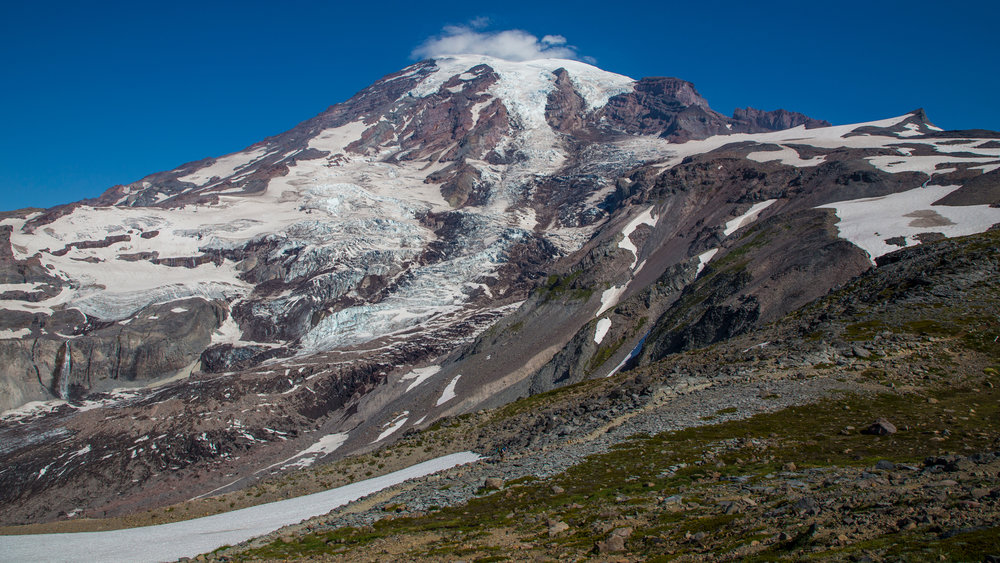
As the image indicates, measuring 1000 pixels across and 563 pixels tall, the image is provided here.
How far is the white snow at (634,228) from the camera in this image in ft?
465

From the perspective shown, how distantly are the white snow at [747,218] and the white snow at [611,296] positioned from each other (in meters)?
25.6

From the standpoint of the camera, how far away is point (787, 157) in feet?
594

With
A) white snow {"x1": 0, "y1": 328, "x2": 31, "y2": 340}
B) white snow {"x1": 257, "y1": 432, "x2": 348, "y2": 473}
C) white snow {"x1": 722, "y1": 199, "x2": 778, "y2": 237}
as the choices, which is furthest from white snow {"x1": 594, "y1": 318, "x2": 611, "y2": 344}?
white snow {"x1": 0, "y1": 328, "x2": 31, "y2": 340}

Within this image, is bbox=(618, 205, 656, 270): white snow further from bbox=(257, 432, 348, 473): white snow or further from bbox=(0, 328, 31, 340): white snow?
bbox=(0, 328, 31, 340): white snow

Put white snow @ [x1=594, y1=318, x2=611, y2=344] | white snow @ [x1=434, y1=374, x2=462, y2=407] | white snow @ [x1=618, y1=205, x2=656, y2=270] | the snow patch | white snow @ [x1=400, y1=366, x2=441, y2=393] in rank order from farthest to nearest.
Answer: white snow @ [x1=618, y1=205, x2=656, y2=270]
white snow @ [x1=400, y1=366, x2=441, y2=393]
the snow patch
white snow @ [x1=434, y1=374, x2=462, y2=407]
white snow @ [x1=594, y1=318, x2=611, y2=344]

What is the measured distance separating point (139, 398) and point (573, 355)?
389ft

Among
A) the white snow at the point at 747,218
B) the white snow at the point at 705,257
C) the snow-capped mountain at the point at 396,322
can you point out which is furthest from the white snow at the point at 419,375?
the white snow at the point at 747,218

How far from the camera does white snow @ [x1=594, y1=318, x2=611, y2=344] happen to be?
95.7 meters

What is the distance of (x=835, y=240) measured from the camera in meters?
78.0

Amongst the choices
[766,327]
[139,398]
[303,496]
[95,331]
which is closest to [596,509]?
[303,496]

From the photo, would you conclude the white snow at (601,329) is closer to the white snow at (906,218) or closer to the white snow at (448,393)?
the white snow at (448,393)

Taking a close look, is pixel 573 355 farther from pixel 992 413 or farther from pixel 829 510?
pixel 829 510

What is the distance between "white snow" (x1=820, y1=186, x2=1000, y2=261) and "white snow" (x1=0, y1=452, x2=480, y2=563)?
67417 mm

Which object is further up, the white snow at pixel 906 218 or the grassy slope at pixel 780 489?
the white snow at pixel 906 218
